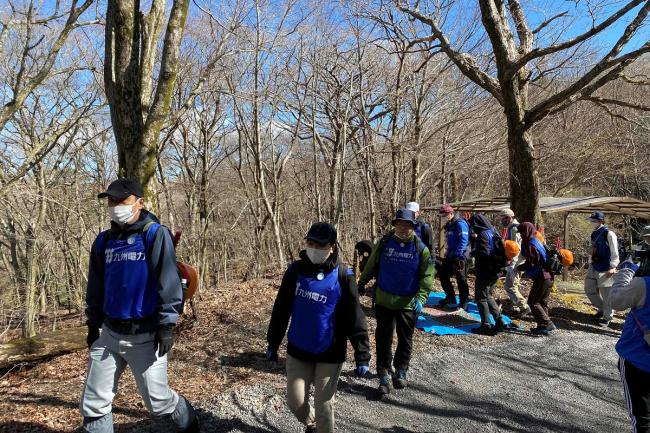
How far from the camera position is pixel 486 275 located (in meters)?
6.07

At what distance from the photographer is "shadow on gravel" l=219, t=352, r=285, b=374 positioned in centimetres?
469

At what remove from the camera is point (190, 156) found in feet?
70.0

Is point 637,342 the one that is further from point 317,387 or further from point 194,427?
point 194,427

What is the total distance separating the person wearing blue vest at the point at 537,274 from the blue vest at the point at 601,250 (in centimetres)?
154

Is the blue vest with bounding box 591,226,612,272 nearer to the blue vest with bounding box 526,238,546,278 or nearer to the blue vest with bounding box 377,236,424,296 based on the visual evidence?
the blue vest with bounding box 526,238,546,278

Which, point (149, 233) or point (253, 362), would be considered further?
point (253, 362)

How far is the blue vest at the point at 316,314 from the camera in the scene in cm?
291

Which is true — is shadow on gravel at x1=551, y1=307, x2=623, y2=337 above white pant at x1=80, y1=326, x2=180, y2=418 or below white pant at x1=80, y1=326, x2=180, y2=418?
below

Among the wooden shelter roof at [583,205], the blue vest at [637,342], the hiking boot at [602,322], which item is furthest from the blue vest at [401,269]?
Result: the wooden shelter roof at [583,205]

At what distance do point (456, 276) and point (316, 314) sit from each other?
5137mm

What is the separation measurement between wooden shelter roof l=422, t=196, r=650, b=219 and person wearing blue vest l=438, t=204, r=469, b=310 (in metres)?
3.20

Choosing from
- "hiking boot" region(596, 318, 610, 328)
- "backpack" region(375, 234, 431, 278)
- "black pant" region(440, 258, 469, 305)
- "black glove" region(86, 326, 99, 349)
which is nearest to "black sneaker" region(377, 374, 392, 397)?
"backpack" region(375, 234, 431, 278)

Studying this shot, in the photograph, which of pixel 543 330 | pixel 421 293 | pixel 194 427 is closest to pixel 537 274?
pixel 543 330

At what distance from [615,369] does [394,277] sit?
335 cm
